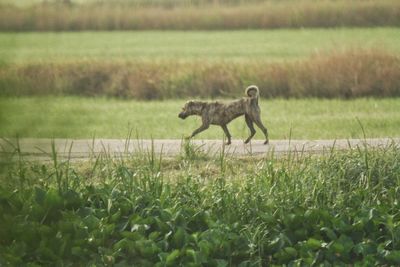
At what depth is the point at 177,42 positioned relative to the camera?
20.5ft

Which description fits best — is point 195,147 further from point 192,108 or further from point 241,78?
point 241,78

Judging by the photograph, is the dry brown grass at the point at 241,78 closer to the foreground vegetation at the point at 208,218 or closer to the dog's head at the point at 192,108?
the dog's head at the point at 192,108

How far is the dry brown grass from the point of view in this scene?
5.69 metres

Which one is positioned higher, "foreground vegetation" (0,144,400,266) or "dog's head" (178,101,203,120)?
"dog's head" (178,101,203,120)

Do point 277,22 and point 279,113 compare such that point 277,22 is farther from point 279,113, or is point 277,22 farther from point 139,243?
point 139,243

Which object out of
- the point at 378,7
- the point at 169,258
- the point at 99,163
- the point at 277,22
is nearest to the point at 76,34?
the point at 277,22

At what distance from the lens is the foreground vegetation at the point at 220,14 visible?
19.0ft

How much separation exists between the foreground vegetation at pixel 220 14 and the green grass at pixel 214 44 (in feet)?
0.19

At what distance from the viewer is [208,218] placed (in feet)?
10.7

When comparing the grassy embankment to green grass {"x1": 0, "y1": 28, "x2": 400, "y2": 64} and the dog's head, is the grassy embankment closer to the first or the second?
green grass {"x1": 0, "y1": 28, "x2": 400, "y2": 64}

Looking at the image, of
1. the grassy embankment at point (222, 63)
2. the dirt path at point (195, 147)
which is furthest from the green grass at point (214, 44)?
→ the dirt path at point (195, 147)

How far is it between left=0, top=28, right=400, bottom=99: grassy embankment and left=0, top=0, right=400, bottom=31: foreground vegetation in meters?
0.07

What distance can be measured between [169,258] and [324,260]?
560mm

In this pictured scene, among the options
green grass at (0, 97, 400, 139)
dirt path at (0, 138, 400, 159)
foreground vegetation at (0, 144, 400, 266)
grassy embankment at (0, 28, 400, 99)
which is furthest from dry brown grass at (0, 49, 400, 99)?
foreground vegetation at (0, 144, 400, 266)
